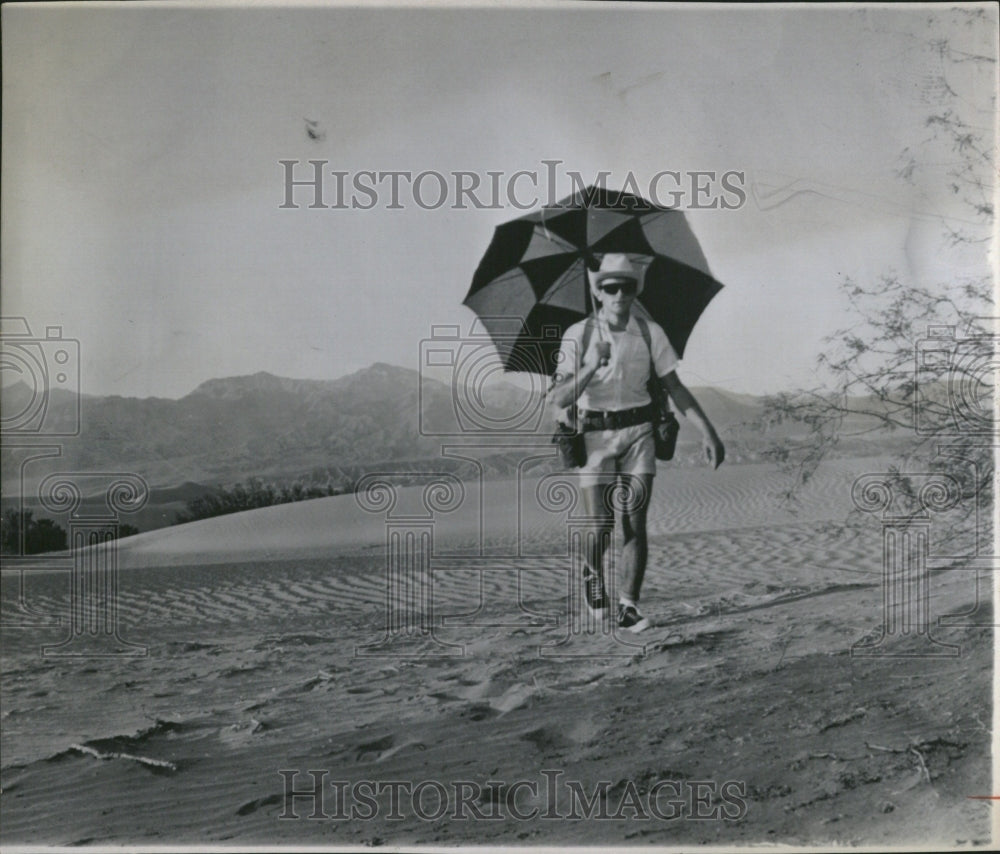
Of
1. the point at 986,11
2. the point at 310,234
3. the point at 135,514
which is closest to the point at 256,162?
the point at 310,234

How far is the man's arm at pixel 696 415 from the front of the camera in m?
4.43

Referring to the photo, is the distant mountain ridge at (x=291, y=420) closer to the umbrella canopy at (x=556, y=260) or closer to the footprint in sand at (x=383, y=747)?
the umbrella canopy at (x=556, y=260)

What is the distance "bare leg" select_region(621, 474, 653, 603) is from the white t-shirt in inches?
15.7

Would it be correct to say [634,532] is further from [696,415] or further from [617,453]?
[696,415]

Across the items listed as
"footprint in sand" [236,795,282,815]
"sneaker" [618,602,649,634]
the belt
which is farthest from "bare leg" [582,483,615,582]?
"footprint in sand" [236,795,282,815]

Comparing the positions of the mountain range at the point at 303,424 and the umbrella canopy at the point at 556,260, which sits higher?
the umbrella canopy at the point at 556,260

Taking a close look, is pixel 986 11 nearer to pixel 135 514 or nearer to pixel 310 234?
pixel 310 234

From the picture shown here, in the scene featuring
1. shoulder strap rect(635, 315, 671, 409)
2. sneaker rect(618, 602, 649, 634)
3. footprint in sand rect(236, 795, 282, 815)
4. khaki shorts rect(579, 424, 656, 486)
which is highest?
shoulder strap rect(635, 315, 671, 409)

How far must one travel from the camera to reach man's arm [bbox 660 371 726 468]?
14.5ft

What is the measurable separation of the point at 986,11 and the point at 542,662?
402 centimetres

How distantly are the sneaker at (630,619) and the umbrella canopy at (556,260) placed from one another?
1.26 metres

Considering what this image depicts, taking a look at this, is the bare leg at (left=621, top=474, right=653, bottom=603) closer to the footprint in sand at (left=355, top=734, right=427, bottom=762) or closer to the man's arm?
the man's arm

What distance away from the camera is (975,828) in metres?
4.36

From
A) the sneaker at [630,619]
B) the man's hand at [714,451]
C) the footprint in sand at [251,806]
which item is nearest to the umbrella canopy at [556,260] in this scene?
the man's hand at [714,451]
